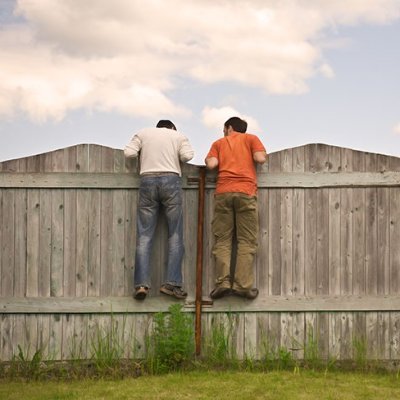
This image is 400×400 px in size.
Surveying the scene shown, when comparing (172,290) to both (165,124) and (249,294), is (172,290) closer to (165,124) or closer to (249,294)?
(249,294)

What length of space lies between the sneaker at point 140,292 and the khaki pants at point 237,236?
76cm

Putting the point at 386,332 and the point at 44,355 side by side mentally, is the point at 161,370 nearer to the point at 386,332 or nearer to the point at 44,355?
the point at 44,355

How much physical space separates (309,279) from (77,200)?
2642 millimetres

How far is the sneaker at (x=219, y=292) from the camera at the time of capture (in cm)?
789

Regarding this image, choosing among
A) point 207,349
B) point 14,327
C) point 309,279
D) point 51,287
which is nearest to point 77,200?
point 51,287

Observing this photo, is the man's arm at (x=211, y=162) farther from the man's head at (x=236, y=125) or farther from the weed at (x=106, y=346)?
the weed at (x=106, y=346)

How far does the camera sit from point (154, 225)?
7891mm

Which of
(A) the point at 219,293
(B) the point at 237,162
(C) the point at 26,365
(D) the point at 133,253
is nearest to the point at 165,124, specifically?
(B) the point at 237,162

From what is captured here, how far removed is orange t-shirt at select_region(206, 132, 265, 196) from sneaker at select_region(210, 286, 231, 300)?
3.29ft

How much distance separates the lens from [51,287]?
8.10m

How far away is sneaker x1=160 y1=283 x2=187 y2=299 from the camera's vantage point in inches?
312

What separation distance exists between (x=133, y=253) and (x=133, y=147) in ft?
3.70

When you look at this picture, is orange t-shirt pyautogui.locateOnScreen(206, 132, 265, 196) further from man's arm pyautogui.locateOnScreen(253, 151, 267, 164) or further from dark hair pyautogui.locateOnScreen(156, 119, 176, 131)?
dark hair pyautogui.locateOnScreen(156, 119, 176, 131)

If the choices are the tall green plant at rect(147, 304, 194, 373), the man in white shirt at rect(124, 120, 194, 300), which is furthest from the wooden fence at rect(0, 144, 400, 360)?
the tall green plant at rect(147, 304, 194, 373)
